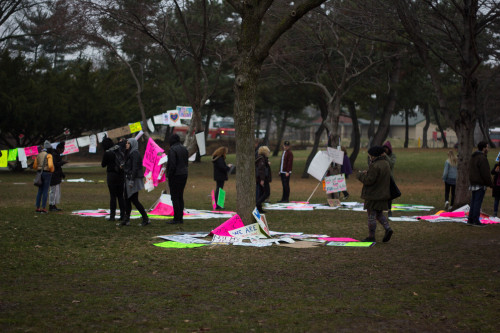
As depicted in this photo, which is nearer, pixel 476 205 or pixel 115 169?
pixel 115 169

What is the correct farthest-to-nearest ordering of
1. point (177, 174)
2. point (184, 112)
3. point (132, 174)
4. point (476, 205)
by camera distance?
point (184, 112) → point (476, 205) → point (177, 174) → point (132, 174)

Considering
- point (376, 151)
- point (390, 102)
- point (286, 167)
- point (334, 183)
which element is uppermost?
point (390, 102)

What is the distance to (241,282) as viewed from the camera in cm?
720

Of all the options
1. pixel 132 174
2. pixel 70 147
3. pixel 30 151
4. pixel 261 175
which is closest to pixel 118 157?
pixel 132 174

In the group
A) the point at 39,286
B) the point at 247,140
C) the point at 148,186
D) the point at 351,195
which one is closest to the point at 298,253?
the point at 247,140

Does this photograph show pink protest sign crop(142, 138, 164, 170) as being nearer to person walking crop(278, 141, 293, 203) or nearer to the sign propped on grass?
person walking crop(278, 141, 293, 203)

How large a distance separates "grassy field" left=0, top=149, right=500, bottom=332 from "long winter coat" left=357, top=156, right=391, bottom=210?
714mm

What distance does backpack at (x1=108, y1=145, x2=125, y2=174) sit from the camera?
12234 mm

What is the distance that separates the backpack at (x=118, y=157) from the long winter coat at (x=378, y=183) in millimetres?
4726

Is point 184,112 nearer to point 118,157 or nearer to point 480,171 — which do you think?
point 118,157

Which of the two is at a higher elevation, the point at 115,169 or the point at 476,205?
the point at 115,169

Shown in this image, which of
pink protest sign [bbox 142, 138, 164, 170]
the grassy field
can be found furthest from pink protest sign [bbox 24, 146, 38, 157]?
the grassy field

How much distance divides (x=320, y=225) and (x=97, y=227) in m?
4.59

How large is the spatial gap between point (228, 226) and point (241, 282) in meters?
3.36
